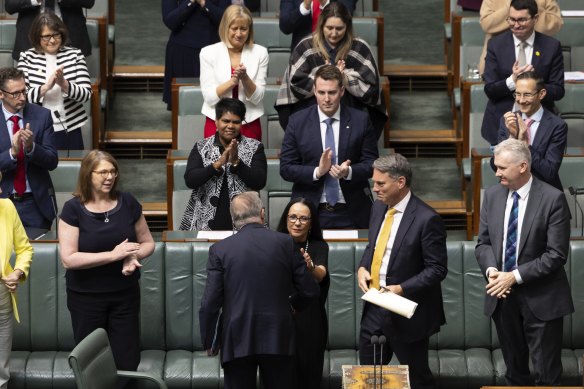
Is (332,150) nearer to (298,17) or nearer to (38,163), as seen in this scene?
(298,17)

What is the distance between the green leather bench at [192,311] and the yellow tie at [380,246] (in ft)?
2.41

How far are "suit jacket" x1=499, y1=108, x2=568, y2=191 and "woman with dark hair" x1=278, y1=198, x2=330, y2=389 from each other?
4.68 ft

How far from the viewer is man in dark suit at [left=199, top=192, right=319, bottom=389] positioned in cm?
507

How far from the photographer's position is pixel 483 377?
6.15 m

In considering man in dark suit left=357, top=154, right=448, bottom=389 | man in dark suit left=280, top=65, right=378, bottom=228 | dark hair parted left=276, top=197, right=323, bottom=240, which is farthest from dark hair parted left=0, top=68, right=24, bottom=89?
man in dark suit left=357, top=154, right=448, bottom=389

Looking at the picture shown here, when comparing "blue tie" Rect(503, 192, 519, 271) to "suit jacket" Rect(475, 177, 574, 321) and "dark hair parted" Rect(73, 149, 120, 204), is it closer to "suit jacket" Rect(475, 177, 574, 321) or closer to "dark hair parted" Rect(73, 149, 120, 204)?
"suit jacket" Rect(475, 177, 574, 321)

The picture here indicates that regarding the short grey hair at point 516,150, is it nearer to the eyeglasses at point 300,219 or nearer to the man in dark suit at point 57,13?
the eyeglasses at point 300,219

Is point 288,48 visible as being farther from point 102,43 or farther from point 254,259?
point 254,259

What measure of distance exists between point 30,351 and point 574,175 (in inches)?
121

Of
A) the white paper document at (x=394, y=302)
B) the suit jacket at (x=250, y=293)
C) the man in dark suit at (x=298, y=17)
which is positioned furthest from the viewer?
the man in dark suit at (x=298, y=17)

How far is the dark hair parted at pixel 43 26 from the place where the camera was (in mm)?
7250

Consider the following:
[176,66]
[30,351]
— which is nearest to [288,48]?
[176,66]

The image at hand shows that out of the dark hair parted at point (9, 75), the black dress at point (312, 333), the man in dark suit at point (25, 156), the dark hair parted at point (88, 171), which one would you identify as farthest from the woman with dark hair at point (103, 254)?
the dark hair parted at point (9, 75)

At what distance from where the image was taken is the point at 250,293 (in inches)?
200
